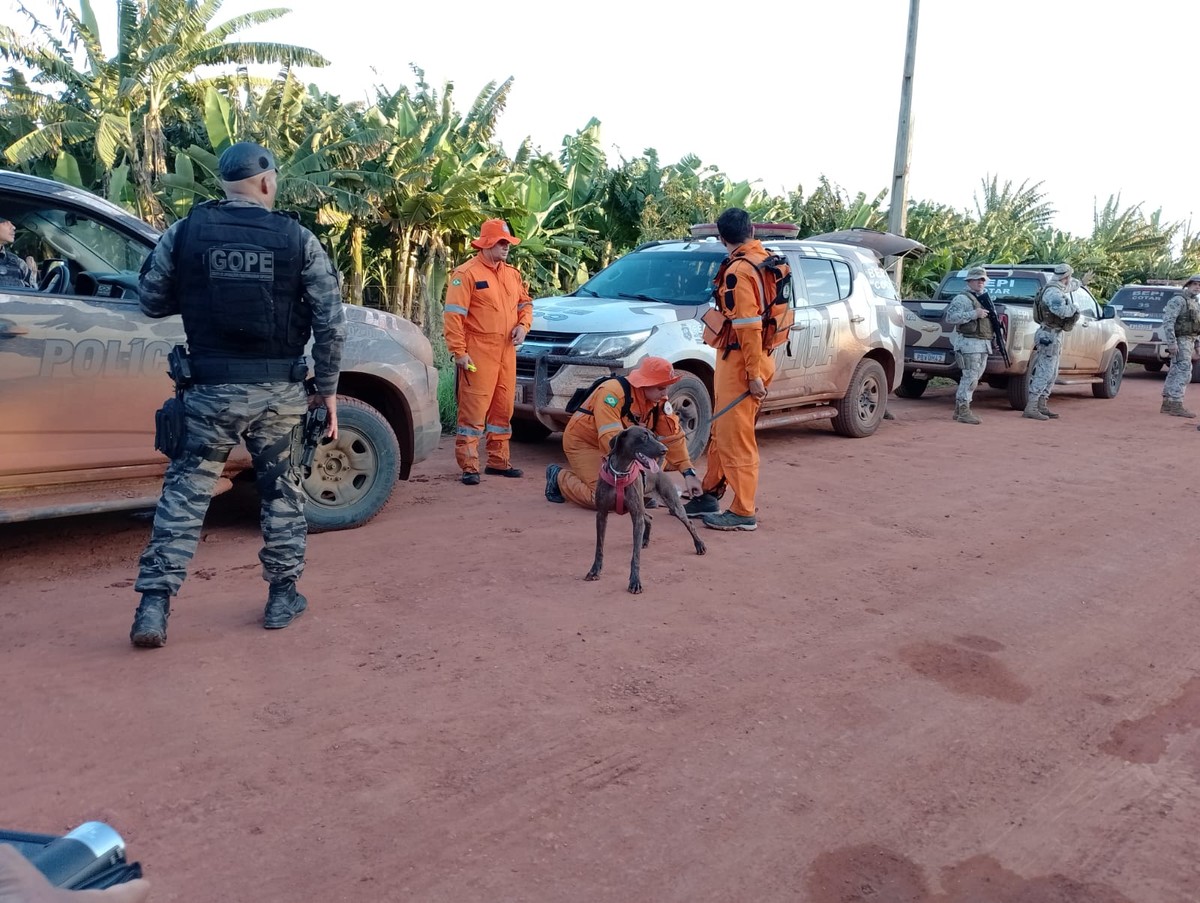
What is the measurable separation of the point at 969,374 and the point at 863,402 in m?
2.45

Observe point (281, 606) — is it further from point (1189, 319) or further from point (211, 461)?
point (1189, 319)

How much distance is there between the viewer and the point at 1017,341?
12820mm

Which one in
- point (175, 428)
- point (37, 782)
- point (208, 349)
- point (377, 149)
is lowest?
point (37, 782)

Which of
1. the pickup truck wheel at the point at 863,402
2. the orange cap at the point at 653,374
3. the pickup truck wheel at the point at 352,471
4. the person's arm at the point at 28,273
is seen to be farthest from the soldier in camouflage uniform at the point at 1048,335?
the person's arm at the point at 28,273

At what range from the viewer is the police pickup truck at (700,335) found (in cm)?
805

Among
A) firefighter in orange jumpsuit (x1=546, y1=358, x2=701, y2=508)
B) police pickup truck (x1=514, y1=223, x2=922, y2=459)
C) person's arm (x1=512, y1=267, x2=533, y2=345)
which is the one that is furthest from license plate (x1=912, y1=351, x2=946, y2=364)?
person's arm (x1=512, y1=267, x2=533, y2=345)

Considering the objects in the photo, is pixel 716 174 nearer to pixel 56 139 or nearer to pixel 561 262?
pixel 561 262

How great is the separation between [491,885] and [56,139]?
58.9 feet

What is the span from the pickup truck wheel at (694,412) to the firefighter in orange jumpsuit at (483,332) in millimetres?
1353

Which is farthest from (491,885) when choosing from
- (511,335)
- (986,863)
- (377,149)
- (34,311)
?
(377,149)

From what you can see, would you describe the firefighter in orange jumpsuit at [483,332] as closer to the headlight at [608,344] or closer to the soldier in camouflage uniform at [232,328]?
the headlight at [608,344]

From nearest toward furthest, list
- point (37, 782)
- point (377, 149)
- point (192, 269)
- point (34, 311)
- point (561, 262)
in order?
point (37, 782)
point (192, 269)
point (34, 311)
point (377, 149)
point (561, 262)

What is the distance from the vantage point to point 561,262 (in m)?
18.5

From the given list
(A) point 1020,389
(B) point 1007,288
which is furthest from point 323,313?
(B) point 1007,288
